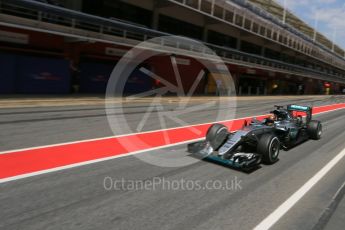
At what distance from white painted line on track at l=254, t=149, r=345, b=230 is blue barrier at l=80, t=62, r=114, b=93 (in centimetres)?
1702

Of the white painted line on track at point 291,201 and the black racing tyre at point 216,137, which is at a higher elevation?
the black racing tyre at point 216,137

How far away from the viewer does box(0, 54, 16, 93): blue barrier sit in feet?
55.6

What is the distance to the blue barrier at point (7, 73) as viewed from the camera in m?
17.0

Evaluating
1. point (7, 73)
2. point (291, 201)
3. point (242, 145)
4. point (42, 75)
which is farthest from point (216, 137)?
point (42, 75)

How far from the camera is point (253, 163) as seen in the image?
656cm

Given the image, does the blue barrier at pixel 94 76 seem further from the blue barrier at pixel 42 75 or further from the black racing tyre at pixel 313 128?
the black racing tyre at pixel 313 128

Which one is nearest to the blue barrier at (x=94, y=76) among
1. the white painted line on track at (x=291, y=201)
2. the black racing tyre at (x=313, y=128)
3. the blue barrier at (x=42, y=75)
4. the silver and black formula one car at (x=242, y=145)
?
the blue barrier at (x=42, y=75)

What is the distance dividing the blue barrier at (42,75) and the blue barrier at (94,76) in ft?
5.03

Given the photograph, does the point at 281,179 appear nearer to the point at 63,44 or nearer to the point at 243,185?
the point at 243,185

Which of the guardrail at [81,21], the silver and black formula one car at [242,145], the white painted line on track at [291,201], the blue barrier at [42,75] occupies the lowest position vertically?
the white painted line on track at [291,201]

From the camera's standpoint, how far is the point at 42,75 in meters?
18.8

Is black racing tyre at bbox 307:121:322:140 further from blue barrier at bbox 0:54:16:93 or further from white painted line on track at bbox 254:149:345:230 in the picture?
blue barrier at bbox 0:54:16:93

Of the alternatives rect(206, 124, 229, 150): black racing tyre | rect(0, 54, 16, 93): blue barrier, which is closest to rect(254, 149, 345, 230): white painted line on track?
rect(206, 124, 229, 150): black racing tyre

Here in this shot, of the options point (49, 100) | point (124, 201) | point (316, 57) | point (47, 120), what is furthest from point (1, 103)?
point (316, 57)
